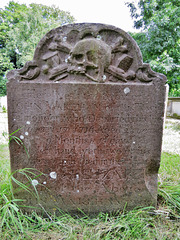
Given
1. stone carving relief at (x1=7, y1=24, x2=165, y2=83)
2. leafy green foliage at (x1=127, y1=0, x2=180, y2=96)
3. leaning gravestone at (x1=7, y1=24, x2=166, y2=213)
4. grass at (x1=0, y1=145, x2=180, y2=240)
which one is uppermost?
leafy green foliage at (x1=127, y1=0, x2=180, y2=96)

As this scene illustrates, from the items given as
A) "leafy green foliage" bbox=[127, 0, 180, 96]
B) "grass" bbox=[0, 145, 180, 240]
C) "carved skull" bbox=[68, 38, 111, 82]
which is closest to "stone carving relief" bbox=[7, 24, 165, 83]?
"carved skull" bbox=[68, 38, 111, 82]

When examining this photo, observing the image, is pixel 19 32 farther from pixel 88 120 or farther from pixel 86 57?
pixel 88 120

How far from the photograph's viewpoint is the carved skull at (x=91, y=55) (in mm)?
1786

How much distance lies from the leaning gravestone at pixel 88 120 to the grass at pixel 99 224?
128 mm

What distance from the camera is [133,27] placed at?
425 inches

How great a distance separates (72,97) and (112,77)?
46 centimetres

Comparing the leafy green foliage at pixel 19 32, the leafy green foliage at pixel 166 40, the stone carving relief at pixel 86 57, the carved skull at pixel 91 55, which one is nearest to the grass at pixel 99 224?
the stone carving relief at pixel 86 57

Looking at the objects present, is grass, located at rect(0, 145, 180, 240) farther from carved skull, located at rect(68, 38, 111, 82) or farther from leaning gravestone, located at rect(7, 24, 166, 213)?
carved skull, located at rect(68, 38, 111, 82)

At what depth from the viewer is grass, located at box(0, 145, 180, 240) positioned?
155cm

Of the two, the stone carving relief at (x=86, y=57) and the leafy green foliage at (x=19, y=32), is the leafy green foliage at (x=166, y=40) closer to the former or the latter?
the stone carving relief at (x=86, y=57)

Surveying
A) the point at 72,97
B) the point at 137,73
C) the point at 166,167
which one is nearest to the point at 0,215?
the point at 72,97

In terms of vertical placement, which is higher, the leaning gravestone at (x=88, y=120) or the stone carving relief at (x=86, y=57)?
the stone carving relief at (x=86, y=57)

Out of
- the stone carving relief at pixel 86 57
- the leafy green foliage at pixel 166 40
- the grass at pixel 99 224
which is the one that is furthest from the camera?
the leafy green foliage at pixel 166 40

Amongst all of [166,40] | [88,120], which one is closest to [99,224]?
[88,120]
